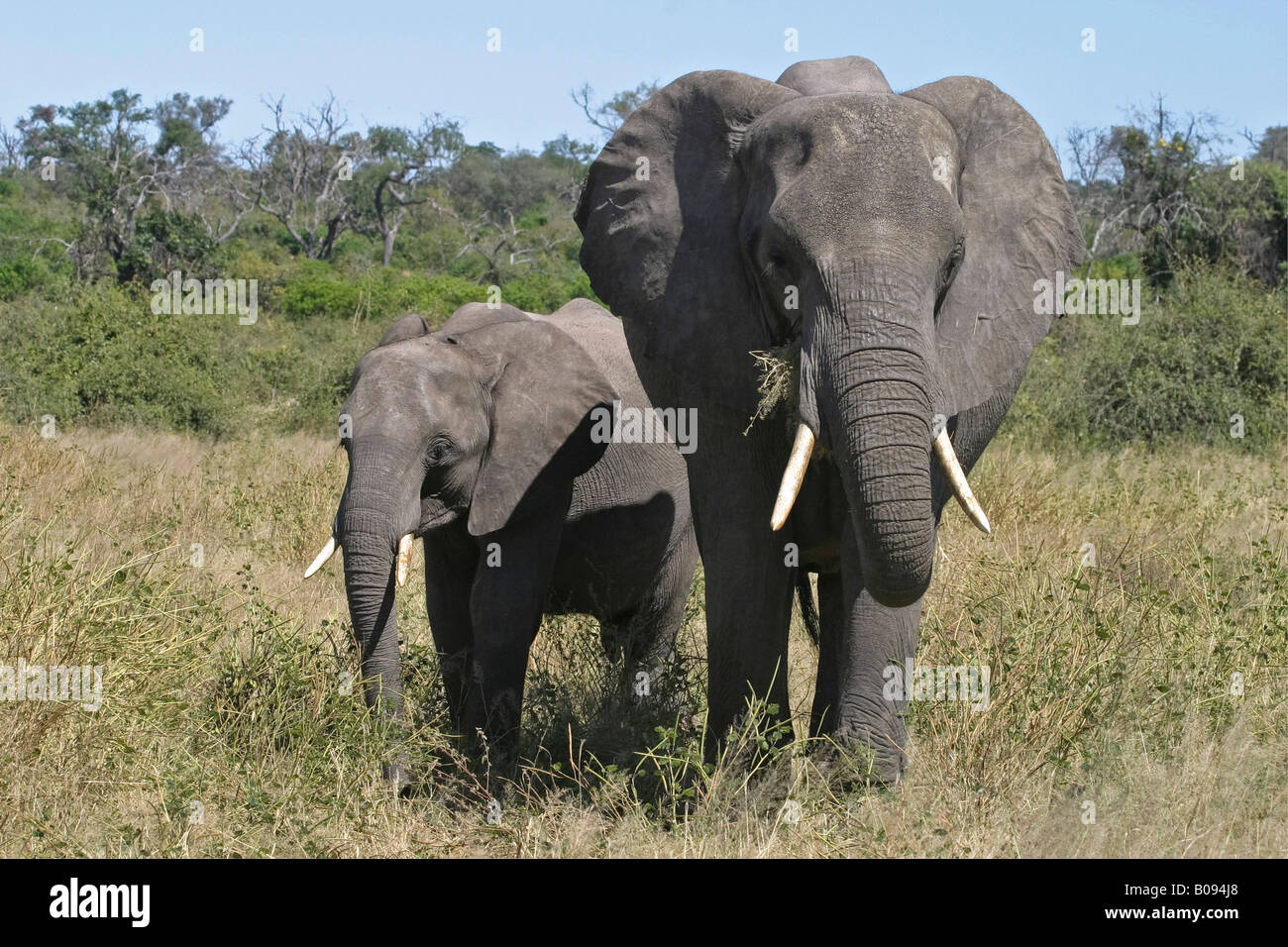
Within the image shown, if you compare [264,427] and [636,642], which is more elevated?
[264,427]

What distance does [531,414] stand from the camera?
5777 mm

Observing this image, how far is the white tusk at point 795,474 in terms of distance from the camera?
3594mm

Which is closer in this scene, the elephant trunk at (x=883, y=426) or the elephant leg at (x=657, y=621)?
the elephant trunk at (x=883, y=426)

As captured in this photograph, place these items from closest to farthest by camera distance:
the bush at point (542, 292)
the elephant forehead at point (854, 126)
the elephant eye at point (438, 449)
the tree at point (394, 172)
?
the elephant forehead at point (854, 126)
the elephant eye at point (438, 449)
the bush at point (542, 292)
the tree at point (394, 172)

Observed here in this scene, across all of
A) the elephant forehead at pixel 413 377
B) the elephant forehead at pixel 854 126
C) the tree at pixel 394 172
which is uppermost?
the tree at pixel 394 172

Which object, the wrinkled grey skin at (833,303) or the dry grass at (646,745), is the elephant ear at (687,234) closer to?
the wrinkled grey skin at (833,303)

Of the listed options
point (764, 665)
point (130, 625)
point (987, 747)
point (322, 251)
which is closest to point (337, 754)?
point (130, 625)

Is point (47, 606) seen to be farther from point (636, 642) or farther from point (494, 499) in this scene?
point (636, 642)

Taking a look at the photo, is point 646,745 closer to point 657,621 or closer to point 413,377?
point 413,377

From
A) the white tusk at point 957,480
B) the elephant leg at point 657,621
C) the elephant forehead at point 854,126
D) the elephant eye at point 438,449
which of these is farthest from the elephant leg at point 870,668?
the elephant leg at point 657,621

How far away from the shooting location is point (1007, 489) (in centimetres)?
958

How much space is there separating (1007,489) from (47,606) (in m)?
6.27

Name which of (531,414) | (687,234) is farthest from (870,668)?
(531,414)

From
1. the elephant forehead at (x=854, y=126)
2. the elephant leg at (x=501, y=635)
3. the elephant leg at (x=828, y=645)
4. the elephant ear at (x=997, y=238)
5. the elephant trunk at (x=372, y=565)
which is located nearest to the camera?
the elephant forehead at (x=854, y=126)
